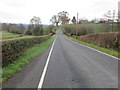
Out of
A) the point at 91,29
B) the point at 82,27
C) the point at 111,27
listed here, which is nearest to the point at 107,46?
the point at 111,27

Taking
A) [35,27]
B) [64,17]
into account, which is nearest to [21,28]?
[35,27]

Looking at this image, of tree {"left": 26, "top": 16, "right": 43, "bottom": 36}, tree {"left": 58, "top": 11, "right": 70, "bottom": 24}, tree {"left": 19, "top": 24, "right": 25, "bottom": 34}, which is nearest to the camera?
tree {"left": 26, "top": 16, "right": 43, "bottom": 36}

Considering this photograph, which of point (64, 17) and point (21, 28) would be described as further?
point (64, 17)

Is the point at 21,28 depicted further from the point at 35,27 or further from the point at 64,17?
the point at 64,17

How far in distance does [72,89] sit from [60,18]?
457 feet

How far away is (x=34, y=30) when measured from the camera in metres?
71.6

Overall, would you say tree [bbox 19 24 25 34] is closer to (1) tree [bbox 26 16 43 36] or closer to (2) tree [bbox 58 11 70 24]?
(1) tree [bbox 26 16 43 36]

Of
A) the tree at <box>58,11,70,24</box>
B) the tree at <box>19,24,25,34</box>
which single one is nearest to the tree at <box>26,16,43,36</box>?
the tree at <box>19,24,25,34</box>

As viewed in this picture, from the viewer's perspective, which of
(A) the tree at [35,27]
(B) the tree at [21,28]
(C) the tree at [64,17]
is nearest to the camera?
(A) the tree at [35,27]

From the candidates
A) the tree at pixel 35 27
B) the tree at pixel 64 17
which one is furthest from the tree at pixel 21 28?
the tree at pixel 64 17

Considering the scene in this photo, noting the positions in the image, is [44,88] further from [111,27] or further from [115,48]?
[111,27]

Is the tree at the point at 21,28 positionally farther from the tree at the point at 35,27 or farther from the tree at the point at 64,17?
the tree at the point at 64,17

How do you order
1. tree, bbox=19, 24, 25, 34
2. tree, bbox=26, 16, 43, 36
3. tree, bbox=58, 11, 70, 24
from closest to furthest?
tree, bbox=26, 16, 43, 36
tree, bbox=19, 24, 25, 34
tree, bbox=58, 11, 70, 24

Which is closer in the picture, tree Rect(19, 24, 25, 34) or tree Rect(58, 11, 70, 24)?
tree Rect(19, 24, 25, 34)
